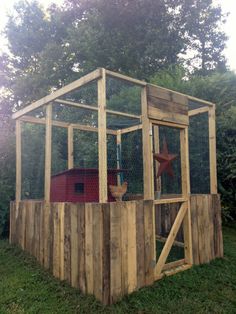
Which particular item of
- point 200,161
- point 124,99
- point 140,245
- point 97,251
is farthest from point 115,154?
point 97,251

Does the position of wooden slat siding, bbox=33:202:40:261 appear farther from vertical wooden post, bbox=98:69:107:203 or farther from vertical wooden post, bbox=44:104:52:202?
vertical wooden post, bbox=98:69:107:203

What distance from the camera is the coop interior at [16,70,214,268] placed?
4164mm

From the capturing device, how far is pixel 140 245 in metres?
3.39

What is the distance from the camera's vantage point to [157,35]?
1189 centimetres

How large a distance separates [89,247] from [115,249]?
11.6 inches

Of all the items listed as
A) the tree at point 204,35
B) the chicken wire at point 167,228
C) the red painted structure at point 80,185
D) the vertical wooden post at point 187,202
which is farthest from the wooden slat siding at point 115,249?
the tree at point 204,35

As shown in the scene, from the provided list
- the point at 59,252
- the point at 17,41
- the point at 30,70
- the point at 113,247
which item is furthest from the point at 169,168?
the point at 17,41

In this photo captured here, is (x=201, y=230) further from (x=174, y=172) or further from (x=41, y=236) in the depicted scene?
(x=41, y=236)

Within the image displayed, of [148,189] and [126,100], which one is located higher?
[126,100]

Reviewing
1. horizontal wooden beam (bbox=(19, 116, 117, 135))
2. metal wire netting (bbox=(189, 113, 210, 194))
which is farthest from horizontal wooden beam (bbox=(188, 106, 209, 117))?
horizontal wooden beam (bbox=(19, 116, 117, 135))

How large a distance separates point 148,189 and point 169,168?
75cm

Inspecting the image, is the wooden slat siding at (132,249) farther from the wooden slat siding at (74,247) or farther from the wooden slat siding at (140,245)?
the wooden slat siding at (74,247)

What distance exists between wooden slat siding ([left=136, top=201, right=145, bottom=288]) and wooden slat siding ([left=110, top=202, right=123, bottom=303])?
308 millimetres

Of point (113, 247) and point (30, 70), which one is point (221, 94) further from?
point (30, 70)
